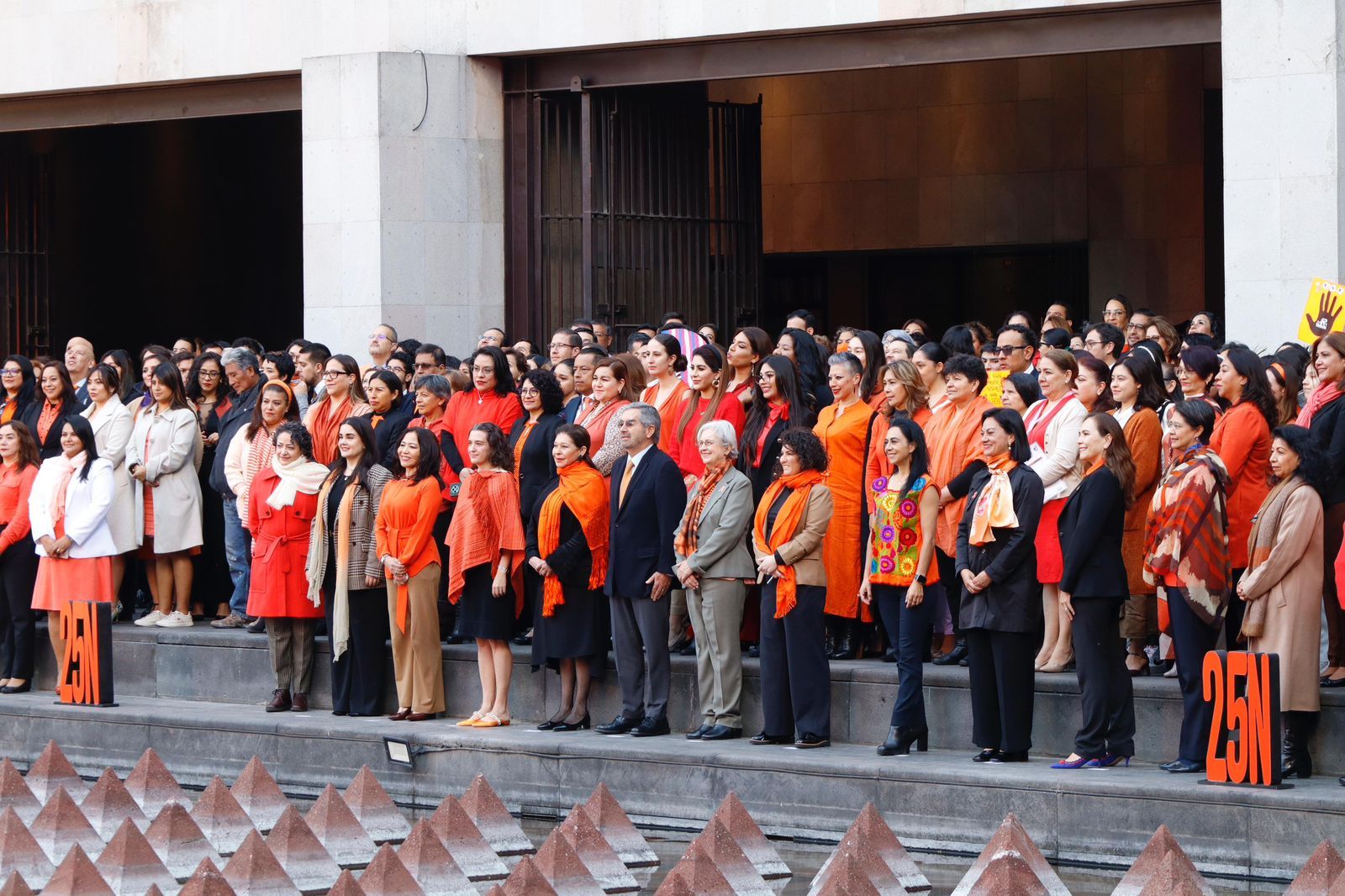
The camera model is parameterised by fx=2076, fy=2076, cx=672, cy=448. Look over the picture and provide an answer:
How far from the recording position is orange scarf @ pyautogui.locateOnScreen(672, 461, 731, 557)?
12.2 metres

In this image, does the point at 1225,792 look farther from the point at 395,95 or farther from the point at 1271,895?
the point at 395,95

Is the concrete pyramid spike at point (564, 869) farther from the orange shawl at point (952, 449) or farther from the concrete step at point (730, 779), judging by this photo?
the orange shawl at point (952, 449)

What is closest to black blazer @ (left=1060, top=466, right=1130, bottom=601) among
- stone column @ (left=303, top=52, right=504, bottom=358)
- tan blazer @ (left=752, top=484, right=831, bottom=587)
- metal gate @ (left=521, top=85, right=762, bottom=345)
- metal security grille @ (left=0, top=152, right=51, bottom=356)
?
tan blazer @ (left=752, top=484, right=831, bottom=587)

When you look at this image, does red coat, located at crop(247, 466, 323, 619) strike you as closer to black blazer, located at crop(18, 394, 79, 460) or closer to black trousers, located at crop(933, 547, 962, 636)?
black blazer, located at crop(18, 394, 79, 460)

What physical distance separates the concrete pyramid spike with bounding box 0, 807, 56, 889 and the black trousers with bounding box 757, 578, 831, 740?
13.6 feet

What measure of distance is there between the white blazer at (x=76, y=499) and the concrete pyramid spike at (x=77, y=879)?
19.3 ft

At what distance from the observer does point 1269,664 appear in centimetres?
1000

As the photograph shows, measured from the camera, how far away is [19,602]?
15.1 metres

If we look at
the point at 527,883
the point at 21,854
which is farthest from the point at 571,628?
the point at 527,883

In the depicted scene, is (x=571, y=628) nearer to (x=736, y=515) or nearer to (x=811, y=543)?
(x=736, y=515)

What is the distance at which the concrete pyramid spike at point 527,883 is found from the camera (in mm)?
8664

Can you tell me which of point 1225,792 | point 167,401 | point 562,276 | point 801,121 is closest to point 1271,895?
point 1225,792

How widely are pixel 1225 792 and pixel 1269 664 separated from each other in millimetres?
690

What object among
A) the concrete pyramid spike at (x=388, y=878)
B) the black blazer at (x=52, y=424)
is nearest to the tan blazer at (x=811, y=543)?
the concrete pyramid spike at (x=388, y=878)
